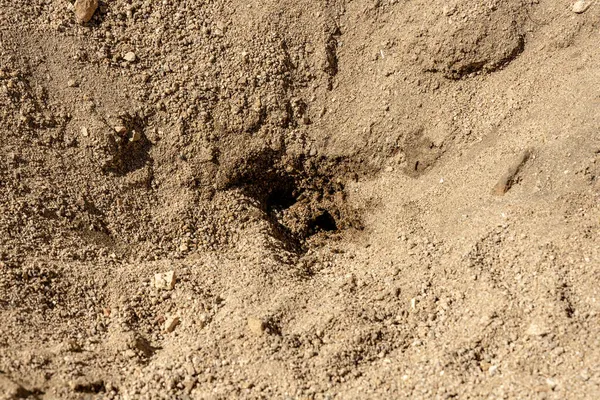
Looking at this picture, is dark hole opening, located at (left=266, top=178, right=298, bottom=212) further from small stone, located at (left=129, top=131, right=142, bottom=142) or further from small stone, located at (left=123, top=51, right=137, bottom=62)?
small stone, located at (left=123, top=51, right=137, bottom=62)

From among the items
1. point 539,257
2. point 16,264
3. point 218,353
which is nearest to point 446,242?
point 539,257

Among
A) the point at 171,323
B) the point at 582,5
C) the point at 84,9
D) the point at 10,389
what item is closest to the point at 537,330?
the point at 171,323

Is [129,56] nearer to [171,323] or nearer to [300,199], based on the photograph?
[300,199]

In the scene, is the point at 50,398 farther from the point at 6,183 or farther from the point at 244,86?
the point at 244,86

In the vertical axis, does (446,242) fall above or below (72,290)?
below

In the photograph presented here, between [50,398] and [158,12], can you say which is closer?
[50,398]

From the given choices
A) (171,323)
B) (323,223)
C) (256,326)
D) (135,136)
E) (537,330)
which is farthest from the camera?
(323,223)

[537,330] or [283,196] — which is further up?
[283,196]

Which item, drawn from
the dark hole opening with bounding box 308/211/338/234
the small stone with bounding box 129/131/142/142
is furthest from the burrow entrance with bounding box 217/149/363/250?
the small stone with bounding box 129/131/142/142
